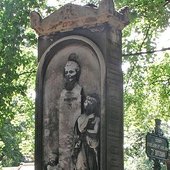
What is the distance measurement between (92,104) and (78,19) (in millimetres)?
1420

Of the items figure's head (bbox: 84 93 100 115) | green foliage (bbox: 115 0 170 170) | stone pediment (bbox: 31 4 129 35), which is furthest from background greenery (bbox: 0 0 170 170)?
figure's head (bbox: 84 93 100 115)

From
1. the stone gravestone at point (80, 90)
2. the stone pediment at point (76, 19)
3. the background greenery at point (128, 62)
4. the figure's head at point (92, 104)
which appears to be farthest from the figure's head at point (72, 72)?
the background greenery at point (128, 62)

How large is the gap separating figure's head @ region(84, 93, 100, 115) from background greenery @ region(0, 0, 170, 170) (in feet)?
17.6

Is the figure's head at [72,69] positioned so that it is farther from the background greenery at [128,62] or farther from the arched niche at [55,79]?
the background greenery at [128,62]

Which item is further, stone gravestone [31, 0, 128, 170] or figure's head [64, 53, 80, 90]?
figure's head [64, 53, 80, 90]

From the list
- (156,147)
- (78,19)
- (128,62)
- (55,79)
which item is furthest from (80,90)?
(128,62)

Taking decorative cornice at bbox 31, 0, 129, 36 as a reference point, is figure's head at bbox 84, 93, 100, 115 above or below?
below

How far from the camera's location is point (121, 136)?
779 centimetres

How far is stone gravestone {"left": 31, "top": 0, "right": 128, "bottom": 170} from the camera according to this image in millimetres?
7613

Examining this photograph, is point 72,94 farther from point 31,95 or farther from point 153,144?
point 31,95

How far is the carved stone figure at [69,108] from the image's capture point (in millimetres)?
7879

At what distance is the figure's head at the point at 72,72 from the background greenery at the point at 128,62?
4.86 meters

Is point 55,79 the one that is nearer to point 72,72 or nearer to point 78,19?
point 72,72

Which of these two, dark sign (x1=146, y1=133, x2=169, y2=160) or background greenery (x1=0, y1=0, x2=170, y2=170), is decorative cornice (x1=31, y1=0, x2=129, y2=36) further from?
background greenery (x1=0, y1=0, x2=170, y2=170)
